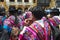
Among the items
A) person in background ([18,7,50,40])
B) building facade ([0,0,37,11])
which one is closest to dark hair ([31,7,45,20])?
person in background ([18,7,50,40])

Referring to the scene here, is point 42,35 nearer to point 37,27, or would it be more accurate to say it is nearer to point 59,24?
point 37,27

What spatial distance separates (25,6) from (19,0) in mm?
1632

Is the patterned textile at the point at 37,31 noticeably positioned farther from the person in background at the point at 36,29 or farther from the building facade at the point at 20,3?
the building facade at the point at 20,3

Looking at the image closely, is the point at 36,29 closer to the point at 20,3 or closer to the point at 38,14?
the point at 38,14

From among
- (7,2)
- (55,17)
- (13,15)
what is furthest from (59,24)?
(7,2)

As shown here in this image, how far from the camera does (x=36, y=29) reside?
4.20 m

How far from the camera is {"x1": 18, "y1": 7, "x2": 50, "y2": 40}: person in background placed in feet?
13.6

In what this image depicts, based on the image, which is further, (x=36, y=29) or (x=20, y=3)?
(x=20, y=3)

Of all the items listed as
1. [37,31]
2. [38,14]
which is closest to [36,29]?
[37,31]

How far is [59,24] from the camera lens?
6.40 metres

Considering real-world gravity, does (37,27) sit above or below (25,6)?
above

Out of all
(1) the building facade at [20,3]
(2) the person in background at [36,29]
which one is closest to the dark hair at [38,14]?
(2) the person in background at [36,29]

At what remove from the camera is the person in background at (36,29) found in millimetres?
4137

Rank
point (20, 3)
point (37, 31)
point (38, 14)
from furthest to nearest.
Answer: point (20, 3) < point (38, 14) < point (37, 31)
